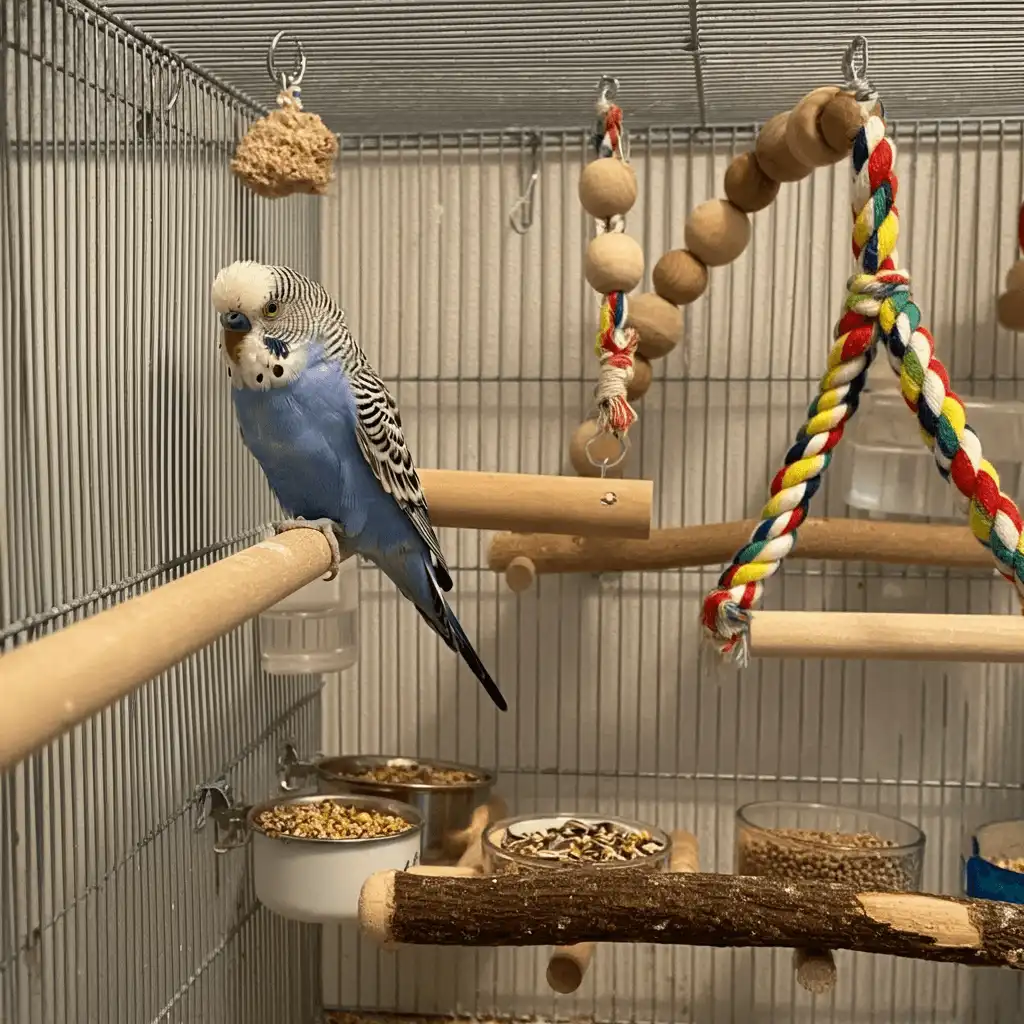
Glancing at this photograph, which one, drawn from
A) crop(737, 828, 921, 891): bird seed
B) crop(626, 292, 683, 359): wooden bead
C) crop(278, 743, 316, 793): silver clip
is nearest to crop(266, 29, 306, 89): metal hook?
crop(626, 292, 683, 359): wooden bead

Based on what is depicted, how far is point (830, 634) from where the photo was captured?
1190 mm

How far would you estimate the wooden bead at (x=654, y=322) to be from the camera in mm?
1537

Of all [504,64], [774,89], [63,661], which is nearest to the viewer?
[63,661]

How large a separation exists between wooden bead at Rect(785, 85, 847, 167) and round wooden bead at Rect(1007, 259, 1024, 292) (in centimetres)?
35

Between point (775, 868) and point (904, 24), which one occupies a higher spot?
point (904, 24)

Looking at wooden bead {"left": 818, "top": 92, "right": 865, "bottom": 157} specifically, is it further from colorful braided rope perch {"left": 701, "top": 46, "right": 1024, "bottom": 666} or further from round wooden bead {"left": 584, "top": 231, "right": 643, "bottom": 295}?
round wooden bead {"left": 584, "top": 231, "right": 643, "bottom": 295}

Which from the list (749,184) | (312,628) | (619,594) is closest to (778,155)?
(749,184)

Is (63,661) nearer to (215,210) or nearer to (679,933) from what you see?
(679,933)

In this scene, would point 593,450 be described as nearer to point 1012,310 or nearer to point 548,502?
point 548,502

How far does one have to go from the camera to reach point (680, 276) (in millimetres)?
1525

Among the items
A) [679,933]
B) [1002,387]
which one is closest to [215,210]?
[679,933]

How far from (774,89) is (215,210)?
2.40ft

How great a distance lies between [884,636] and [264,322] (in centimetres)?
67

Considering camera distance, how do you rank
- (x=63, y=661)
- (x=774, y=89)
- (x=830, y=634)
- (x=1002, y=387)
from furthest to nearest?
(x=1002, y=387), (x=774, y=89), (x=830, y=634), (x=63, y=661)
